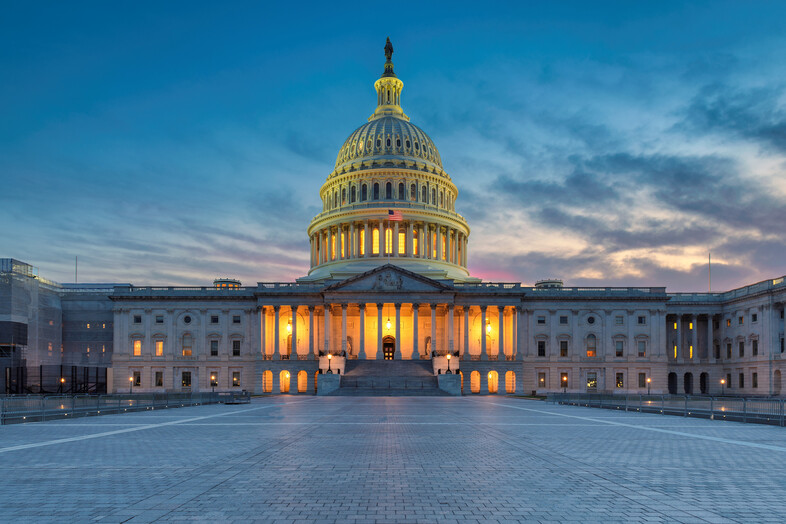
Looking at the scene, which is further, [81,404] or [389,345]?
[389,345]

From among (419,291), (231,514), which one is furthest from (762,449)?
(419,291)

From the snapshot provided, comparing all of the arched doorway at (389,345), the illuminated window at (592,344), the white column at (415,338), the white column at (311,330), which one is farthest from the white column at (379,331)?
the illuminated window at (592,344)

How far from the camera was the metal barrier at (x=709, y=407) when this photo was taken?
3338 centimetres

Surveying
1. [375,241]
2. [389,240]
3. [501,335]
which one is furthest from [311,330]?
[501,335]

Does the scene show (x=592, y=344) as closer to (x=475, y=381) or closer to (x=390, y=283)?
(x=475, y=381)

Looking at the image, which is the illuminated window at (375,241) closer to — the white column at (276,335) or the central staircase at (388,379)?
the white column at (276,335)

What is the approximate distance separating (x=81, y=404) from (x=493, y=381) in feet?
207

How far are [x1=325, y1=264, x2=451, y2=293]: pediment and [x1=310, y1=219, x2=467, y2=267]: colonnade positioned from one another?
57.9 feet

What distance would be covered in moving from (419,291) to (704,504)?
3195 inches

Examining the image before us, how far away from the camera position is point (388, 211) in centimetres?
11050

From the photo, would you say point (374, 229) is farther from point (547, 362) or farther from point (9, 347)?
point (9, 347)

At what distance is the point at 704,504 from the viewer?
12.4 m

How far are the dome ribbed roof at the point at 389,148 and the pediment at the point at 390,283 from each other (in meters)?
29.7

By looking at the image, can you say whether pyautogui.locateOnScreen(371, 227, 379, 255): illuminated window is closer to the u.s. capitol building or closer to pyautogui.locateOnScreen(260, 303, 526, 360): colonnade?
the u.s. capitol building
